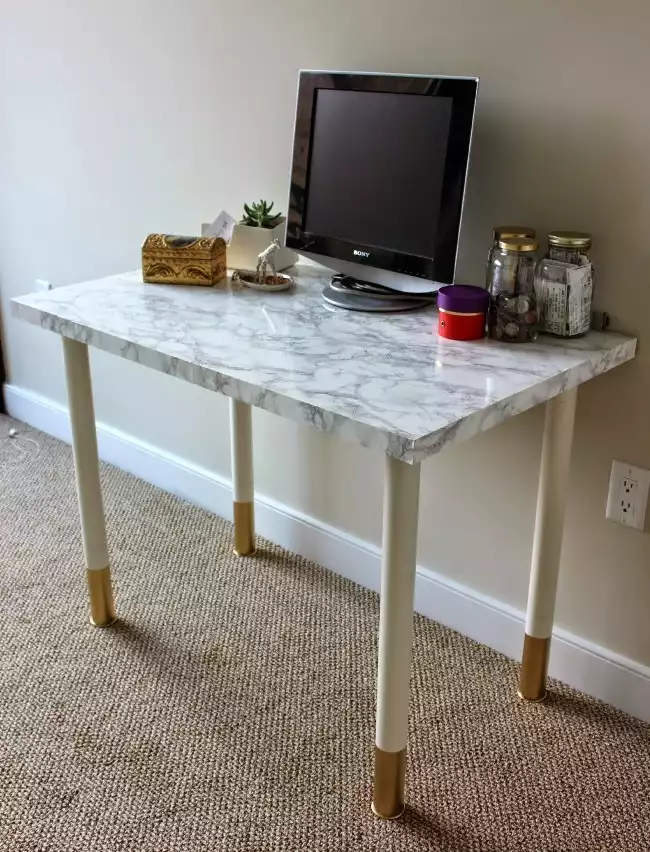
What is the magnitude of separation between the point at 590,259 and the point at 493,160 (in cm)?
25

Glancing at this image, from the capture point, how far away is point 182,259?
172 centimetres

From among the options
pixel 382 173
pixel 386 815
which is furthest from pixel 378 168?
pixel 386 815

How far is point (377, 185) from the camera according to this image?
161 centimetres

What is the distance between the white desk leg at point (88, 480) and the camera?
1.72 m

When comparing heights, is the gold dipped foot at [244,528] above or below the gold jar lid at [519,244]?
below

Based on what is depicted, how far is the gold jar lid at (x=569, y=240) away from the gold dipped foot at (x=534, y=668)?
724 millimetres

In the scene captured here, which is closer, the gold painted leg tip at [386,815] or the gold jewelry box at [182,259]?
the gold painted leg tip at [386,815]

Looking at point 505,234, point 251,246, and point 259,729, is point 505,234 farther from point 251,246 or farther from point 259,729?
point 259,729

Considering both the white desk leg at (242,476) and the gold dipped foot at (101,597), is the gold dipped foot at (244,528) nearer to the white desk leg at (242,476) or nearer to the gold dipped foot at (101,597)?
the white desk leg at (242,476)

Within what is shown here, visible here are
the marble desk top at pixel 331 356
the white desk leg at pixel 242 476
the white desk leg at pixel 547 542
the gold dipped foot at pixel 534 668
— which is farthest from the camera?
the white desk leg at pixel 242 476

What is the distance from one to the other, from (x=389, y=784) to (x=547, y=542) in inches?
19.5

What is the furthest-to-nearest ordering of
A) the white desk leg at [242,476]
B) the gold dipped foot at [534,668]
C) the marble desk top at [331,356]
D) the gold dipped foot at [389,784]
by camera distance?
the white desk leg at [242,476] → the gold dipped foot at [534,668] → the gold dipped foot at [389,784] → the marble desk top at [331,356]

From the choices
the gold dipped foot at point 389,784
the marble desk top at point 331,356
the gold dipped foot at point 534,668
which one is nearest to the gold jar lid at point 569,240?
the marble desk top at point 331,356

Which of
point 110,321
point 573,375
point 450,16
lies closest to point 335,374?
point 573,375
